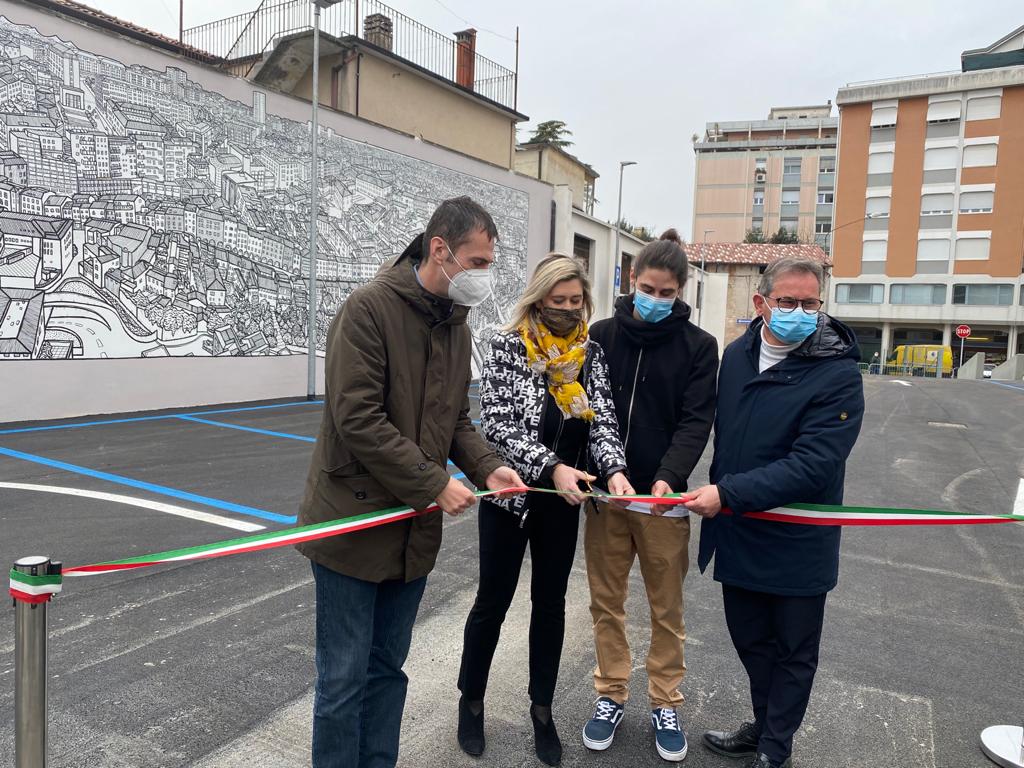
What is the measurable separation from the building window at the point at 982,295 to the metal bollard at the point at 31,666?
64.9 meters

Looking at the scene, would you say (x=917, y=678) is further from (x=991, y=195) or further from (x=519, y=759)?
(x=991, y=195)

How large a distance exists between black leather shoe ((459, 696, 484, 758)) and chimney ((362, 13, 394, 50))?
22.0 m

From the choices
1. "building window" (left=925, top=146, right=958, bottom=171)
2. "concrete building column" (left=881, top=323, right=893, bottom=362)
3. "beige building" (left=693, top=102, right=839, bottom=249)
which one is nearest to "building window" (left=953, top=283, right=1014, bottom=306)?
"concrete building column" (left=881, top=323, right=893, bottom=362)

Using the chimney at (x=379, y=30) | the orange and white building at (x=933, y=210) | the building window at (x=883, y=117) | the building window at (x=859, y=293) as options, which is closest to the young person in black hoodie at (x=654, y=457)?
the chimney at (x=379, y=30)

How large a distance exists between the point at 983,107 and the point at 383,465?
2650 inches

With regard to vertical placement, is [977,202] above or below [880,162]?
below

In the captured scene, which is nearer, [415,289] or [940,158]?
[415,289]

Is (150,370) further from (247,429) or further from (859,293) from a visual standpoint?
(859,293)

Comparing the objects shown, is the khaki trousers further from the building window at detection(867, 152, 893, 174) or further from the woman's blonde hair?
the building window at detection(867, 152, 893, 174)

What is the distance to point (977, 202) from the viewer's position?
180 feet

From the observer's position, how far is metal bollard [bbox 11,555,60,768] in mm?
1805

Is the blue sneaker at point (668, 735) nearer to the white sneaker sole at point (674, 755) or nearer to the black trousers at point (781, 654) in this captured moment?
the white sneaker sole at point (674, 755)

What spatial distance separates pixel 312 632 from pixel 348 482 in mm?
2066

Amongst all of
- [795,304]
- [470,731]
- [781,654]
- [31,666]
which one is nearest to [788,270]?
[795,304]
